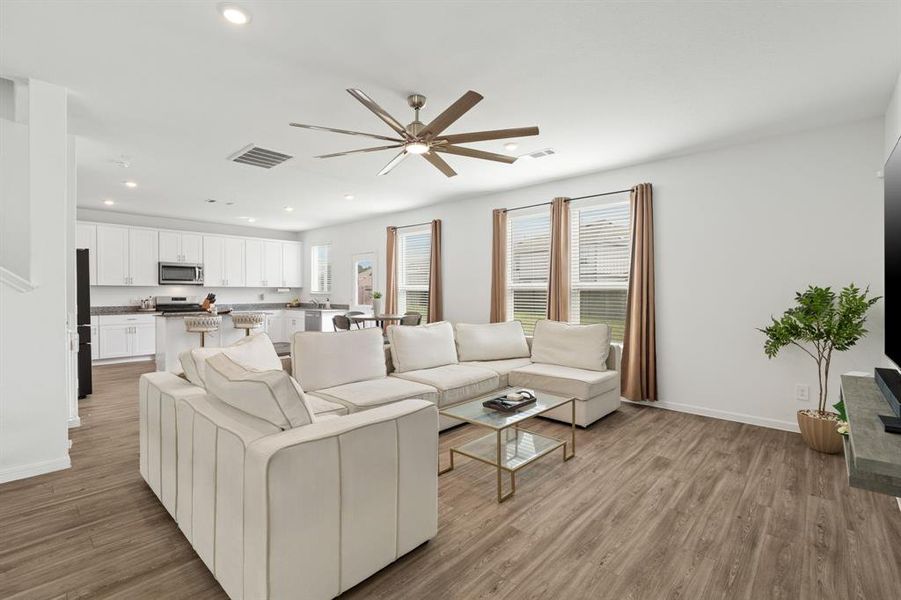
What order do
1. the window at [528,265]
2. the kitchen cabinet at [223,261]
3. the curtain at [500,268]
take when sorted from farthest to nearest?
the kitchen cabinet at [223,261] → the curtain at [500,268] → the window at [528,265]

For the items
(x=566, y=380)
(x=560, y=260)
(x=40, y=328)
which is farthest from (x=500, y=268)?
(x=40, y=328)

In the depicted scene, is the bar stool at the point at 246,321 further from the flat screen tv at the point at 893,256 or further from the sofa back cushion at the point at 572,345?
the flat screen tv at the point at 893,256

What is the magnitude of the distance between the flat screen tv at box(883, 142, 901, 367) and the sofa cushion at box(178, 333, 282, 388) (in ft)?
10.3

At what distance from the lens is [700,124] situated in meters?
3.57

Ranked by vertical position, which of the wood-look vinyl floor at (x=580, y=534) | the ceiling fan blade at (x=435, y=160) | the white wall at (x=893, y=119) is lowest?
the wood-look vinyl floor at (x=580, y=534)

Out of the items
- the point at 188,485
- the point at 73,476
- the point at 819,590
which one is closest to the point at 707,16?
the point at 819,590

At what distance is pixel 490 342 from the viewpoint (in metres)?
4.87

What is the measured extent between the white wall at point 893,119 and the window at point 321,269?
8.36 meters

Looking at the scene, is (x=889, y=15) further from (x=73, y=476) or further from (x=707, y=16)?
(x=73, y=476)

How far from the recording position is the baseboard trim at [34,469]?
2746mm

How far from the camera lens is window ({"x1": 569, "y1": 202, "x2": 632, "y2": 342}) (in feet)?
16.1

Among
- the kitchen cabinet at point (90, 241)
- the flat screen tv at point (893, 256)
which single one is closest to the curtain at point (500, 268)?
the flat screen tv at point (893, 256)

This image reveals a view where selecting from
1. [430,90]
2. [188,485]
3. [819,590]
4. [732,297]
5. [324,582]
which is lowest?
[819,590]

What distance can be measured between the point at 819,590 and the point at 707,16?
109 inches
